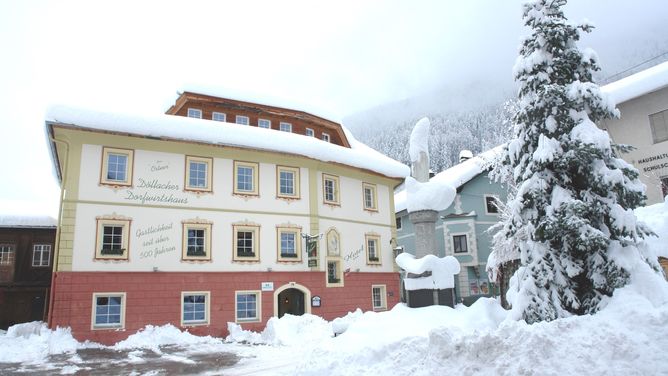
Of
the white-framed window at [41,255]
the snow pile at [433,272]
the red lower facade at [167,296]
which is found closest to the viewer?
the snow pile at [433,272]

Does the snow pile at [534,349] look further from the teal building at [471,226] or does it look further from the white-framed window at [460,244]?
the white-framed window at [460,244]

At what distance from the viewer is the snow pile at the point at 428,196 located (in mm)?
13039

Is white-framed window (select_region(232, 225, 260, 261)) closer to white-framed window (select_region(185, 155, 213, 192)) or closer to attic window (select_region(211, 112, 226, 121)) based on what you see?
white-framed window (select_region(185, 155, 213, 192))

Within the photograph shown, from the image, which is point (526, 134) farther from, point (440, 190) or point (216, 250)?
point (216, 250)

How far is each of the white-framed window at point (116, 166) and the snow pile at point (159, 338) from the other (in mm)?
5832

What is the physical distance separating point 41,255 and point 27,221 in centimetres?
200

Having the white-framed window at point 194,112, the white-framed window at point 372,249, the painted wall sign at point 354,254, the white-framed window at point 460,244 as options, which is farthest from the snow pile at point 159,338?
the white-framed window at point 460,244

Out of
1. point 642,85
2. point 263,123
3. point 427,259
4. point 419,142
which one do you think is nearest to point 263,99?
point 263,123

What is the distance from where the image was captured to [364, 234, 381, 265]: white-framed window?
2600 cm

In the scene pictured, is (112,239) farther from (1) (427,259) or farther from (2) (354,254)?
(1) (427,259)

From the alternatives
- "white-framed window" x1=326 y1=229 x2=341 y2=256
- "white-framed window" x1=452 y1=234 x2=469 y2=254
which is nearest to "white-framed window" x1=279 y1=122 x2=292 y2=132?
"white-framed window" x1=326 y1=229 x2=341 y2=256

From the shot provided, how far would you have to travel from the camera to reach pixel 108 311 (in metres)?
19.1

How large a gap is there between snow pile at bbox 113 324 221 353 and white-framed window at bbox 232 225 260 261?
371 cm

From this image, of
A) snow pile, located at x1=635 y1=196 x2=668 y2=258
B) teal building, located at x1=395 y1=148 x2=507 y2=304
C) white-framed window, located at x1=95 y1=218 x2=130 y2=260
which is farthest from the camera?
teal building, located at x1=395 y1=148 x2=507 y2=304
